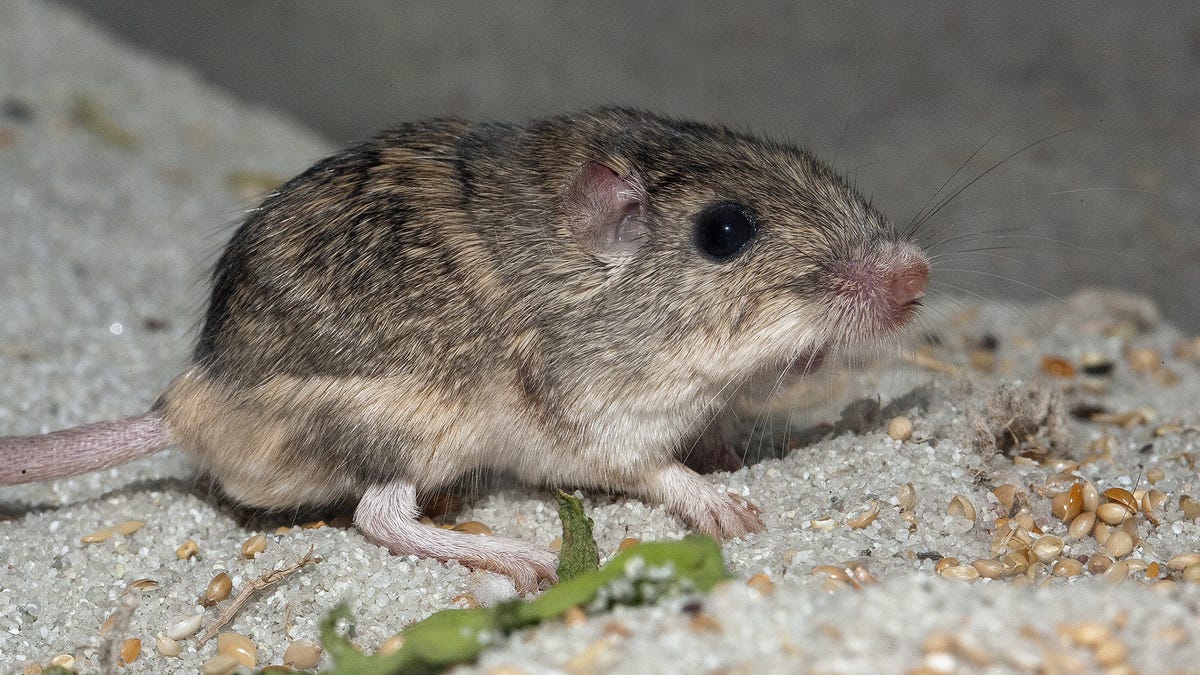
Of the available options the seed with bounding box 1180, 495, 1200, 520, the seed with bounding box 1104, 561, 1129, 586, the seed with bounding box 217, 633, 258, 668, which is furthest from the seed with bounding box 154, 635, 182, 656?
the seed with bounding box 1180, 495, 1200, 520

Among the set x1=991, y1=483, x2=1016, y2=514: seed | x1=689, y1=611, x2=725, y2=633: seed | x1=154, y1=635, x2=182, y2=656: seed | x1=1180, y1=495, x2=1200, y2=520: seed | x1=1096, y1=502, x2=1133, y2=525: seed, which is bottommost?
x1=154, y1=635, x2=182, y2=656: seed

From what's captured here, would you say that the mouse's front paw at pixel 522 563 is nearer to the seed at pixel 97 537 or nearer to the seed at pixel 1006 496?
the seed at pixel 97 537

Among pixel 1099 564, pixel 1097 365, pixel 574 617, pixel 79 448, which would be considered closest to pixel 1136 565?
pixel 1099 564

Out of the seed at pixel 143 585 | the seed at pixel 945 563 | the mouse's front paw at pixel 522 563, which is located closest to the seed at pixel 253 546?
the seed at pixel 143 585

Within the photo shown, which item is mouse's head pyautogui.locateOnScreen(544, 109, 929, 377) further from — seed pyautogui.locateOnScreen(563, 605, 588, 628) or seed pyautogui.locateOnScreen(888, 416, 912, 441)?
seed pyautogui.locateOnScreen(563, 605, 588, 628)

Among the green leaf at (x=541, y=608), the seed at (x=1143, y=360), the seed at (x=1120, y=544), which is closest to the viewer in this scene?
→ the green leaf at (x=541, y=608)

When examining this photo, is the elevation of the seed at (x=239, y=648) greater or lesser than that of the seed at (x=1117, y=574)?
lesser

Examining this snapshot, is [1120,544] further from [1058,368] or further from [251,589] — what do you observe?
[251,589]
